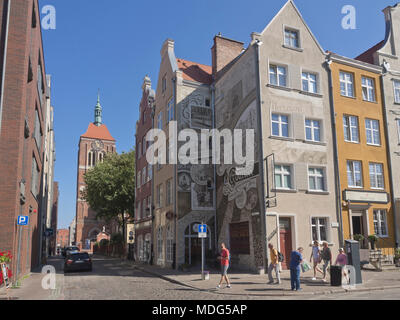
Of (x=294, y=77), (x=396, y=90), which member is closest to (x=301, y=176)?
(x=294, y=77)

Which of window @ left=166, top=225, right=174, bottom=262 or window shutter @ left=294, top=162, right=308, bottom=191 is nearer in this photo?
window shutter @ left=294, top=162, right=308, bottom=191

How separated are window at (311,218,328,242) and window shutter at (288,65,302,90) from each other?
8009mm

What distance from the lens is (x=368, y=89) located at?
83.1 ft

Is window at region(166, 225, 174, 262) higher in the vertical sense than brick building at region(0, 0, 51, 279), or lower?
lower

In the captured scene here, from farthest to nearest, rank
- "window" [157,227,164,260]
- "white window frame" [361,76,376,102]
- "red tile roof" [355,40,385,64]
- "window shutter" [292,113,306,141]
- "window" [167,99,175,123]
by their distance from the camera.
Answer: "window" [157,227,164,260] < "window" [167,99,175,123] < "red tile roof" [355,40,385,64] < "white window frame" [361,76,376,102] < "window shutter" [292,113,306,141]

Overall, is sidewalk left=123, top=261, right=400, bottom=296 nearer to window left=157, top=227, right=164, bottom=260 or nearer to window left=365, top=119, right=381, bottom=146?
window left=365, top=119, right=381, bottom=146

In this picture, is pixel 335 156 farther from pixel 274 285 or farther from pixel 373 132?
pixel 274 285

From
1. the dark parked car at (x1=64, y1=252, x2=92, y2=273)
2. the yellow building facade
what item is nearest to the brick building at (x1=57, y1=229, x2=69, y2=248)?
the dark parked car at (x1=64, y1=252, x2=92, y2=273)

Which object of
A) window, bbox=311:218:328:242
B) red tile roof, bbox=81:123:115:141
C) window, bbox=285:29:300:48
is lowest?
window, bbox=311:218:328:242

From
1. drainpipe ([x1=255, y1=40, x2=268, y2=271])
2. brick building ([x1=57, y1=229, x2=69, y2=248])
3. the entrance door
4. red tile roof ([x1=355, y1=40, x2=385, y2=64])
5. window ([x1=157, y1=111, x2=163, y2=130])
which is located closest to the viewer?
drainpipe ([x1=255, y1=40, x2=268, y2=271])

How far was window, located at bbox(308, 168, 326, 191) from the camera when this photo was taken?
21.9 m
